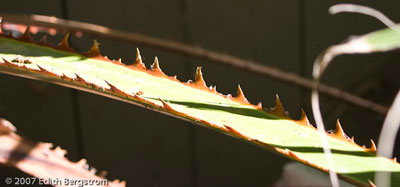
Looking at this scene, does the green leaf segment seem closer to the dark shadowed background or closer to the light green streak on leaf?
the light green streak on leaf

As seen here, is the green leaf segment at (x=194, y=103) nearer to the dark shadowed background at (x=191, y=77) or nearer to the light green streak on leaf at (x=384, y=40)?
the light green streak on leaf at (x=384, y=40)

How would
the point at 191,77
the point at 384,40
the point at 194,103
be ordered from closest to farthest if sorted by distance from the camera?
the point at 384,40, the point at 194,103, the point at 191,77

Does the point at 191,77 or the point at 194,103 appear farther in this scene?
the point at 191,77

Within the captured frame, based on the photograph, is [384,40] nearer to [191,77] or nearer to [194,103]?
[194,103]

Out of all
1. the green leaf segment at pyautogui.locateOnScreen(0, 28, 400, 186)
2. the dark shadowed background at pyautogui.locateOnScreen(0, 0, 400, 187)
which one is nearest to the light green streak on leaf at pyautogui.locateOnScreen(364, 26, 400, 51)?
the green leaf segment at pyautogui.locateOnScreen(0, 28, 400, 186)

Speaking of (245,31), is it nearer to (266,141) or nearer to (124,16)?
(124,16)

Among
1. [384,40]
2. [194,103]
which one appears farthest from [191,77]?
[384,40]

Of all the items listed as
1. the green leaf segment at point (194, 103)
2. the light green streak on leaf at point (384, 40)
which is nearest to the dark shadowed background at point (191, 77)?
the green leaf segment at point (194, 103)
